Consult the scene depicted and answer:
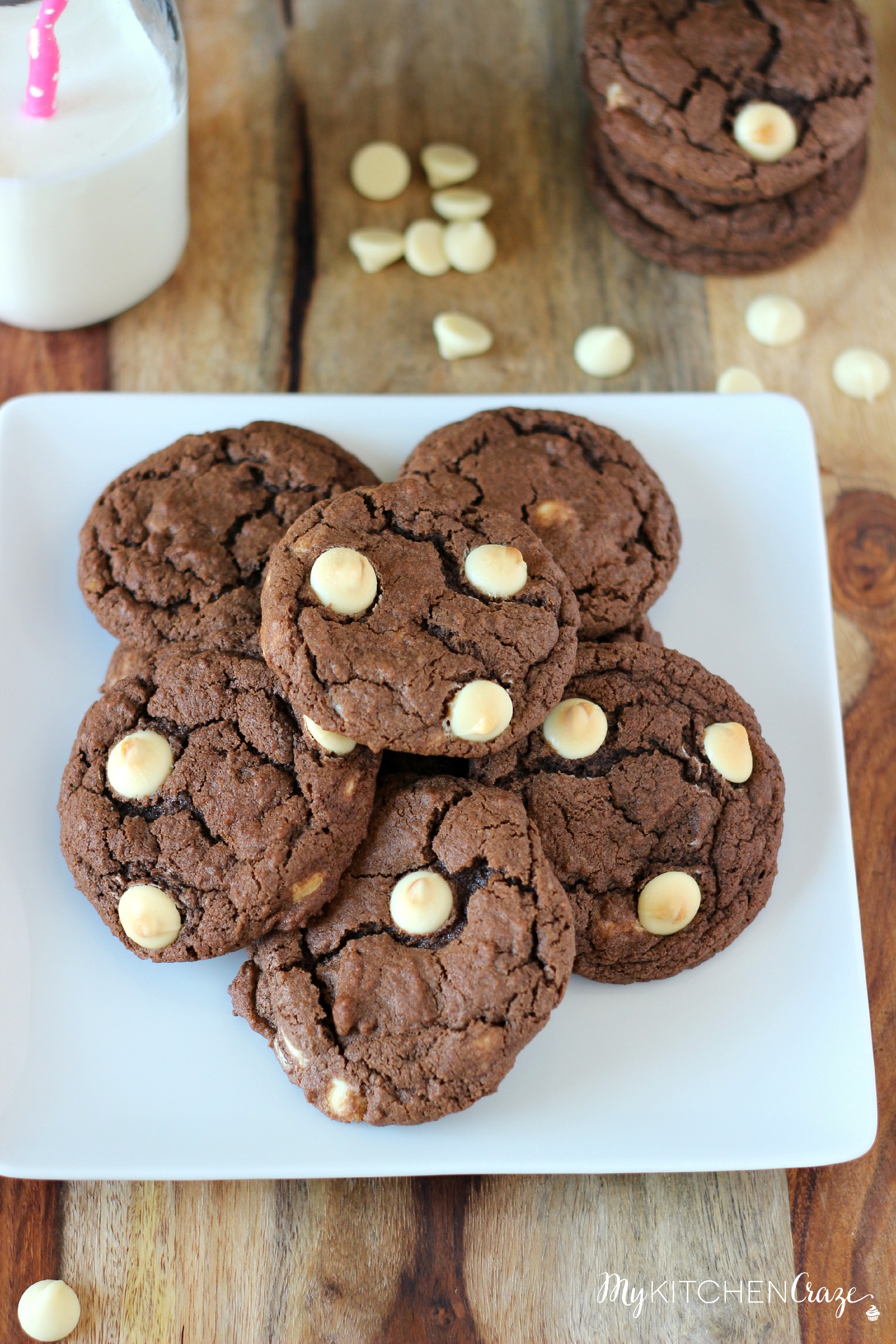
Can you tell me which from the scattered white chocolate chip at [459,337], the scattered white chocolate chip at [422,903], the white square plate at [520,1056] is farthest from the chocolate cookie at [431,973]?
the scattered white chocolate chip at [459,337]

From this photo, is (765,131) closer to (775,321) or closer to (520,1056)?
(775,321)

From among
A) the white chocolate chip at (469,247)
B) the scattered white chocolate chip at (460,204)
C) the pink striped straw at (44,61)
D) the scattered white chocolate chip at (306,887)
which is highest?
the pink striped straw at (44,61)

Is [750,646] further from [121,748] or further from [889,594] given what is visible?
[121,748]

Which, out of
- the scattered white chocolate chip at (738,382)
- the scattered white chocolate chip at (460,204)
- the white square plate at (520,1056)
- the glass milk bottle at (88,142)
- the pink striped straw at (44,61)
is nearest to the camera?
the white square plate at (520,1056)

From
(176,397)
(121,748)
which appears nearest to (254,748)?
(121,748)

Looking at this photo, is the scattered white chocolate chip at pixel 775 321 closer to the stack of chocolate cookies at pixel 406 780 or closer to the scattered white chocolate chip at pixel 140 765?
the stack of chocolate cookies at pixel 406 780

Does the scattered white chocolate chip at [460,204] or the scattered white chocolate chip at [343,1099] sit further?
the scattered white chocolate chip at [460,204]

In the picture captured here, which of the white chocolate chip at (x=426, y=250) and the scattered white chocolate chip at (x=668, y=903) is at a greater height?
the white chocolate chip at (x=426, y=250)

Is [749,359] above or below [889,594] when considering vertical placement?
above

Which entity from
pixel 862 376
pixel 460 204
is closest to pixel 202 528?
pixel 460 204
